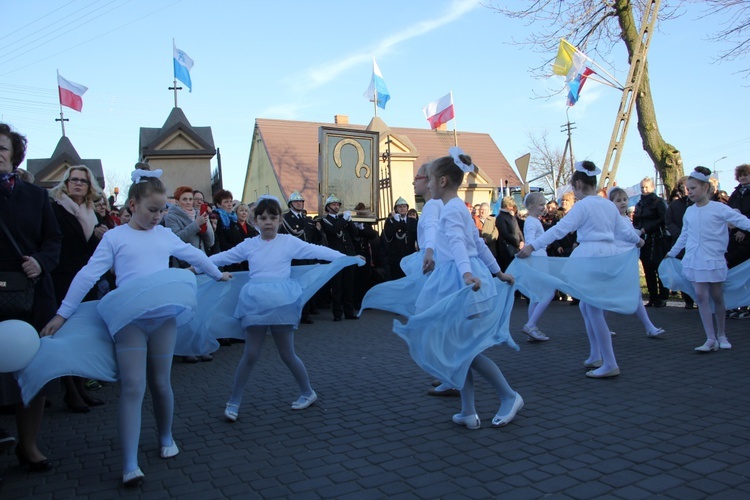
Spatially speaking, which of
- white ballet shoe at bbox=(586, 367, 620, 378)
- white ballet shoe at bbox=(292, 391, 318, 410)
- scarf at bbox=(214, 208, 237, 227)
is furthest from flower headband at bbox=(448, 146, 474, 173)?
Answer: scarf at bbox=(214, 208, 237, 227)

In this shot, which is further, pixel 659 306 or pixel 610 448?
pixel 659 306

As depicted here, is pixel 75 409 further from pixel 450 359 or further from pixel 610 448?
pixel 610 448

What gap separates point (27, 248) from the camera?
4.17 meters

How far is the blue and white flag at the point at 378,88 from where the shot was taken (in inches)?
852

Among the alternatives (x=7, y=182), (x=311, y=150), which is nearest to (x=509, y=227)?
(x=7, y=182)

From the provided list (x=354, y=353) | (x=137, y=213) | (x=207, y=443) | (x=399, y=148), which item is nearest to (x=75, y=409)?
(x=207, y=443)

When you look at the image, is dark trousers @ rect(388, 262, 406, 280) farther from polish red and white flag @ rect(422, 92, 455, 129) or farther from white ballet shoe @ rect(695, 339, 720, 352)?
polish red and white flag @ rect(422, 92, 455, 129)

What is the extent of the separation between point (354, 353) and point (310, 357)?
0.62 m

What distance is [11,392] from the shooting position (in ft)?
12.6

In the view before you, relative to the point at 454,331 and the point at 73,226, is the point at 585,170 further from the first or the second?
the point at 73,226

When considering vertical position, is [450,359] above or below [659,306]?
above

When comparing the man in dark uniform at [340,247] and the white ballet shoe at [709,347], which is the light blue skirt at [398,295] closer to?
the white ballet shoe at [709,347]

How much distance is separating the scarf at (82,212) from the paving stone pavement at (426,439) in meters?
1.80

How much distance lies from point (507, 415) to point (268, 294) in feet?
7.30
